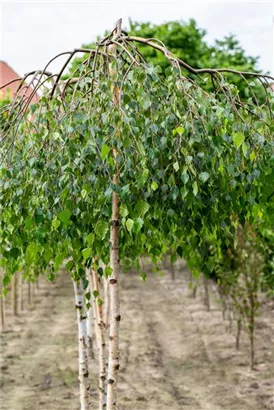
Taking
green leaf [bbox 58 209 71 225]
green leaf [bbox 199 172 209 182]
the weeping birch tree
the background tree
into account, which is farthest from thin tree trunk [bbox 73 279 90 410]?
the background tree

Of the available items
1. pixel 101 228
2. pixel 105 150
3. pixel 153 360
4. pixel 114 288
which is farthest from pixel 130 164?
pixel 153 360

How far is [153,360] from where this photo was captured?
11.5 m

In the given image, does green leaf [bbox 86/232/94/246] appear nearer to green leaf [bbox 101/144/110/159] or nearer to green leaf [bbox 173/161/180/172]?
green leaf [bbox 101/144/110/159]

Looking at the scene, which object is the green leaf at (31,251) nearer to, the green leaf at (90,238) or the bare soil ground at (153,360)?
the green leaf at (90,238)

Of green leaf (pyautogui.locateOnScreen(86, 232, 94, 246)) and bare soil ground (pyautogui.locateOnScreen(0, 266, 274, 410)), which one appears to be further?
bare soil ground (pyautogui.locateOnScreen(0, 266, 274, 410))

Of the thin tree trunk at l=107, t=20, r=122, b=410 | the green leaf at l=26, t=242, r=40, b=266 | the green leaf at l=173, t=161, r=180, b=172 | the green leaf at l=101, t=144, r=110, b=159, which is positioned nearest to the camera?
the green leaf at l=101, t=144, r=110, b=159

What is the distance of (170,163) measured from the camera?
4.87 metres

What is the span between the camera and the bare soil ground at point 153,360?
31.7 feet

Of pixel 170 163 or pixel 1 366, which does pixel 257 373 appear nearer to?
pixel 1 366

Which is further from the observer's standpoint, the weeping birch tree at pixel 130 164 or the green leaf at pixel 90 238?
the weeping birch tree at pixel 130 164

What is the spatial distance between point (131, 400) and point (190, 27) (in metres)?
9.20

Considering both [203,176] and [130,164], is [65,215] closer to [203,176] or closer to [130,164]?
[130,164]

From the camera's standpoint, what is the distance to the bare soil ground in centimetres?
967

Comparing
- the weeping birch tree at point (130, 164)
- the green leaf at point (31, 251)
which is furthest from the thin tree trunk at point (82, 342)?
the green leaf at point (31, 251)
